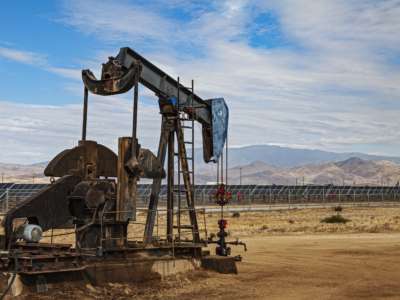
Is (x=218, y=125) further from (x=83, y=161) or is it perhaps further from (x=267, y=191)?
(x=267, y=191)

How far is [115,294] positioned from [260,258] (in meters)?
7.16

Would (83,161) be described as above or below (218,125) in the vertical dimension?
below

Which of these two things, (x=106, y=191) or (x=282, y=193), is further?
(x=282, y=193)

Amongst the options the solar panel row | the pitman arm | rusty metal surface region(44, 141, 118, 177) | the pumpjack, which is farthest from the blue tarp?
the solar panel row

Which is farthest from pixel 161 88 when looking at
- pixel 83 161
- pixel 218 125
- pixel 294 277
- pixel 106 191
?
pixel 294 277

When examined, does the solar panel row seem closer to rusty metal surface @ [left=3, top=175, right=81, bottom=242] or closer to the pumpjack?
the pumpjack

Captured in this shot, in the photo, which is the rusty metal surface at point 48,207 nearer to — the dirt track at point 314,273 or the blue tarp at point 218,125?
the dirt track at point 314,273

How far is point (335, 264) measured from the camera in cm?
1484

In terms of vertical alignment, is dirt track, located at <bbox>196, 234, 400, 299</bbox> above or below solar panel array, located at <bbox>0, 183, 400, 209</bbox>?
below

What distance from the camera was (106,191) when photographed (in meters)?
11.0

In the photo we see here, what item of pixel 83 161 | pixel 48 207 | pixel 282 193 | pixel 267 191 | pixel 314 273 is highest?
pixel 83 161

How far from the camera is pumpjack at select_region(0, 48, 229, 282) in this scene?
10117 mm

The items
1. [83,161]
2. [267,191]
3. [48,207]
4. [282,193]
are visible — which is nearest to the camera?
[48,207]

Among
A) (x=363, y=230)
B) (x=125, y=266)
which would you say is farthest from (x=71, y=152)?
(x=363, y=230)
